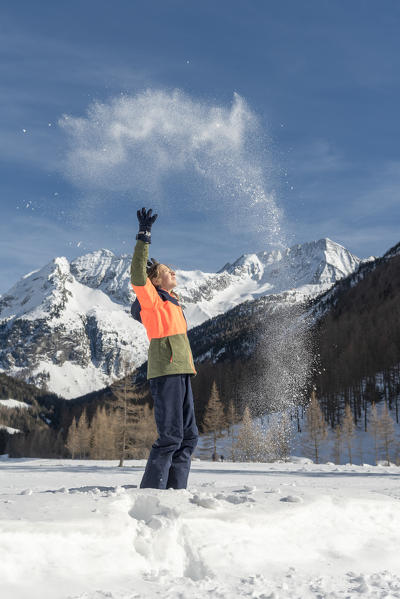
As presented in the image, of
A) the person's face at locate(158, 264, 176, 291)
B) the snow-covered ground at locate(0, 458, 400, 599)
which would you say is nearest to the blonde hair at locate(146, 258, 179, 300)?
the person's face at locate(158, 264, 176, 291)

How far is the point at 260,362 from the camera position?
370ft

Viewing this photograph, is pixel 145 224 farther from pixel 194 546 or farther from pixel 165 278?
pixel 194 546

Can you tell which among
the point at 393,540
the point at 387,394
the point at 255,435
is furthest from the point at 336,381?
the point at 393,540

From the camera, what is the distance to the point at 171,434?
14.8 feet

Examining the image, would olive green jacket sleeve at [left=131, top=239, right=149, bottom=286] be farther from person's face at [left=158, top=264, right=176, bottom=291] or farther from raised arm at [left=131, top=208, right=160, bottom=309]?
person's face at [left=158, top=264, right=176, bottom=291]

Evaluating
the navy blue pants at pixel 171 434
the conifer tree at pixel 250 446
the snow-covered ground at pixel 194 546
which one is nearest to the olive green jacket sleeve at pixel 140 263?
the navy blue pants at pixel 171 434

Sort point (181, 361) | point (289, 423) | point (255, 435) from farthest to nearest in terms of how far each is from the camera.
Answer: point (289, 423)
point (255, 435)
point (181, 361)

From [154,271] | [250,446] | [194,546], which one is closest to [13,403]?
[250,446]

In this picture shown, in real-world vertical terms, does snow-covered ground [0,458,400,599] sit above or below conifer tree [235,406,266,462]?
above

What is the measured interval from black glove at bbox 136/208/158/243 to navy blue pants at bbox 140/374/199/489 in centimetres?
149

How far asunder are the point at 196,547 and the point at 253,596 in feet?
2.13

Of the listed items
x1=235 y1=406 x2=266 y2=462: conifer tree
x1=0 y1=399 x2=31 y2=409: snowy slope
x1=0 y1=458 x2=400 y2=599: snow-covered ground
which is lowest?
x1=235 y1=406 x2=266 y2=462: conifer tree

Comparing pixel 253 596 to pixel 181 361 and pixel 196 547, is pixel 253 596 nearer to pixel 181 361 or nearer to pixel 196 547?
pixel 196 547

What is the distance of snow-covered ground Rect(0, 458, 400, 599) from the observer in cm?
272
